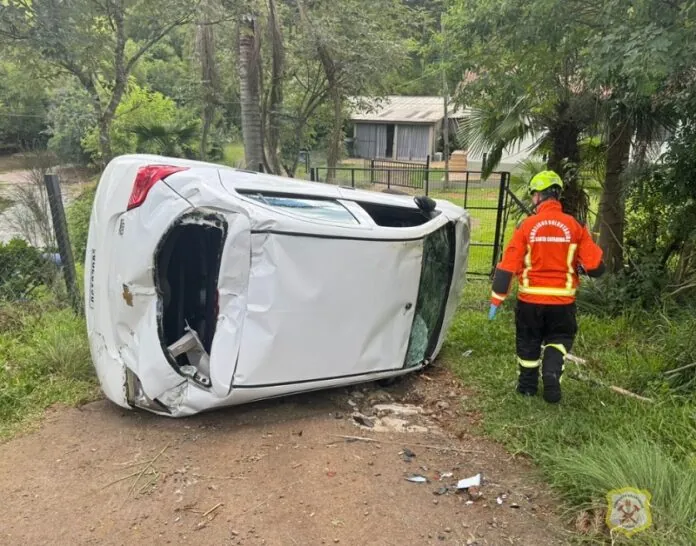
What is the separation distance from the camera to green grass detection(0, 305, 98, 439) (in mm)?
3965

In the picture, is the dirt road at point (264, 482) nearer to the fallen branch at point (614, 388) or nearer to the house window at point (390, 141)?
the fallen branch at point (614, 388)

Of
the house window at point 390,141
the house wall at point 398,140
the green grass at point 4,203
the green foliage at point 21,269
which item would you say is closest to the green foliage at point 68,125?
the green grass at point 4,203

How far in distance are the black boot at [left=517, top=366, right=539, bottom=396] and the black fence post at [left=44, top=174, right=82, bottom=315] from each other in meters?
4.10

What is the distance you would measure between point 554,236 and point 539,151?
4.74 m

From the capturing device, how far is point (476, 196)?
18.1 meters

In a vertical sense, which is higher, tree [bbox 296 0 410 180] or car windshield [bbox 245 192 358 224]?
tree [bbox 296 0 410 180]

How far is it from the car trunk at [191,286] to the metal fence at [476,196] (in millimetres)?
2842

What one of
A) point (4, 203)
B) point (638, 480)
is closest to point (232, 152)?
point (4, 203)

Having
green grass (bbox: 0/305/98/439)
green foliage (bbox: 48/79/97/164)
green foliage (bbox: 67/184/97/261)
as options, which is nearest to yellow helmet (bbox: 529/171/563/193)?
green grass (bbox: 0/305/98/439)

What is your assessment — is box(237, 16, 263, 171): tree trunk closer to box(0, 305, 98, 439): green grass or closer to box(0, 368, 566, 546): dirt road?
box(0, 305, 98, 439): green grass

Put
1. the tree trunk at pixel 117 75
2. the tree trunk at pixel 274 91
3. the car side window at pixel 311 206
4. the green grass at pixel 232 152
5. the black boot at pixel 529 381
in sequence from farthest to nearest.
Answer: the green grass at pixel 232 152
the tree trunk at pixel 274 91
the tree trunk at pixel 117 75
the black boot at pixel 529 381
the car side window at pixel 311 206

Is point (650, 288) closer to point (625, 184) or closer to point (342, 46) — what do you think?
point (625, 184)

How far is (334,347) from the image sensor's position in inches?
145

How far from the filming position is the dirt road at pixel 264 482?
104 inches
